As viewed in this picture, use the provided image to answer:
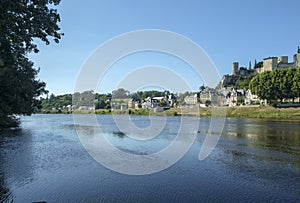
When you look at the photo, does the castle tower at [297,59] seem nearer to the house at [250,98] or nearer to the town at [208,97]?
the town at [208,97]

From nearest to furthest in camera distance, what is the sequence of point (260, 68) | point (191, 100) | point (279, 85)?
point (279, 85), point (191, 100), point (260, 68)

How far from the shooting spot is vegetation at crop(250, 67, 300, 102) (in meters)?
77.4

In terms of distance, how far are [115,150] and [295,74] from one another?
73.2 m

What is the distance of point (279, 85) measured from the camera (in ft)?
265

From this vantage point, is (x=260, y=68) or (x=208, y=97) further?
(x=260, y=68)

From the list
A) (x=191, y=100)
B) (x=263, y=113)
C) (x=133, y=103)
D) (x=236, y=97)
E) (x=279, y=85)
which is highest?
(x=279, y=85)

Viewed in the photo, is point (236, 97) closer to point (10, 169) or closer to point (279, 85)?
point (279, 85)

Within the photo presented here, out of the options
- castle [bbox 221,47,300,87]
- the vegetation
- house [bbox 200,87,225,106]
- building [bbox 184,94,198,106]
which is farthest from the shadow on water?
castle [bbox 221,47,300,87]

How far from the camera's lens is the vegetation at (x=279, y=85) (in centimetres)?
7738

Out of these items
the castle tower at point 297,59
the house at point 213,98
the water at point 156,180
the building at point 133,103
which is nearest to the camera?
the water at point 156,180

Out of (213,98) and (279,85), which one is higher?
(279,85)

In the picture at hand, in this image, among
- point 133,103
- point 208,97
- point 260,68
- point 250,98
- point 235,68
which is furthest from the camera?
point 235,68

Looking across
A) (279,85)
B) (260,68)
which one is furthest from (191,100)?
(279,85)

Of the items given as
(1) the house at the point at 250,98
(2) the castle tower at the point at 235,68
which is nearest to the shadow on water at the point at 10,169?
(1) the house at the point at 250,98
